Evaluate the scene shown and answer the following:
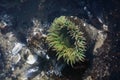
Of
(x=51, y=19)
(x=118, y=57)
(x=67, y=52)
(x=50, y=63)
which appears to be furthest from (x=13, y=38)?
(x=118, y=57)

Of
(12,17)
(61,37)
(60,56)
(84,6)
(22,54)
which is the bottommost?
(60,56)

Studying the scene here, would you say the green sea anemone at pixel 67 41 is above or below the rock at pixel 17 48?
below

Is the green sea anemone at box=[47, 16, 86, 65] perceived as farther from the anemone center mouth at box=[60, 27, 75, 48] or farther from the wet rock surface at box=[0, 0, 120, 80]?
the wet rock surface at box=[0, 0, 120, 80]

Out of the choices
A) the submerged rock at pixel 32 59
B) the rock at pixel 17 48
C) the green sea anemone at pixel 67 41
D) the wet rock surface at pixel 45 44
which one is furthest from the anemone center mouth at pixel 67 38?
the rock at pixel 17 48

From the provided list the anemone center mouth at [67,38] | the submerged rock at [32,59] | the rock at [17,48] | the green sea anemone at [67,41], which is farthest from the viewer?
the rock at [17,48]

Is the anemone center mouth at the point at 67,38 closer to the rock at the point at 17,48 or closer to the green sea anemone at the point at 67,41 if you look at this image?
the green sea anemone at the point at 67,41

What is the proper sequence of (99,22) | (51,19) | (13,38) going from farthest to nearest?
(13,38)
(51,19)
(99,22)

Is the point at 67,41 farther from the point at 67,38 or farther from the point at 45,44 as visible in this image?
the point at 45,44

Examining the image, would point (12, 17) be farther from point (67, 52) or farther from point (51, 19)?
point (67, 52)
